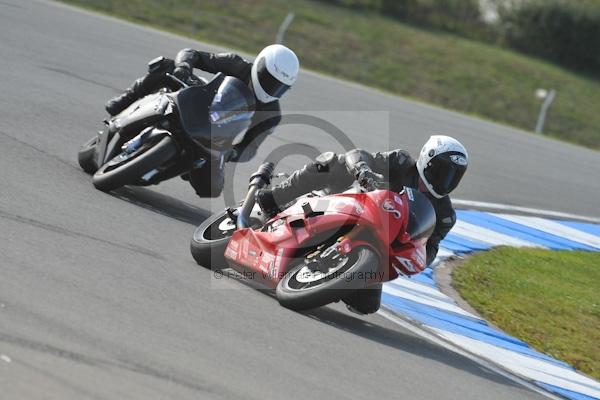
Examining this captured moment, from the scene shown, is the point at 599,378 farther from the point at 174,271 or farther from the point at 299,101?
the point at 299,101

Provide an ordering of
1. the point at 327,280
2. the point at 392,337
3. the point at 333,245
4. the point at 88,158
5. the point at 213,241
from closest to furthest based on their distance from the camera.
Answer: the point at 327,280
the point at 333,245
the point at 392,337
the point at 213,241
the point at 88,158

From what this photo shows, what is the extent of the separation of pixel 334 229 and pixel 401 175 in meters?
0.89

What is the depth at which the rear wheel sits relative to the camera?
23.5 feet

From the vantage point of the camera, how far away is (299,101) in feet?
54.7

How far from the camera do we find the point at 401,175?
23.9 feet

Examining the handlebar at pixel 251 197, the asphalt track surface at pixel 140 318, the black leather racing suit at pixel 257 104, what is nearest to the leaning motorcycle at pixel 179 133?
the black leather racing suit at pixel 257 104

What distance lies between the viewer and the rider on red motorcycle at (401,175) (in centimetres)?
702

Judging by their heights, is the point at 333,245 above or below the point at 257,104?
below

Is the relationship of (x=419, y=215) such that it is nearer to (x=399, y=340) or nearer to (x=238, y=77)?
(x=399, y=340)

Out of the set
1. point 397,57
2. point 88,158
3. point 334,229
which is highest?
point 334,229

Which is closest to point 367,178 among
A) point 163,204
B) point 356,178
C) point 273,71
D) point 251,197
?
point 356,178

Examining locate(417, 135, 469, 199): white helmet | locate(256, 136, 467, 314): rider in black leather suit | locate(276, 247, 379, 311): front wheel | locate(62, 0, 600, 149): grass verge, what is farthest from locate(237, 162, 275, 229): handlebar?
locate(62, 0, 600, 149): grass verge

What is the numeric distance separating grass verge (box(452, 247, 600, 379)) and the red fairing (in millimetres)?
1923

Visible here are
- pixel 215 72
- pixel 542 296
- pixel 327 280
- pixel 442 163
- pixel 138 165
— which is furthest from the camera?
pixel 542 296
